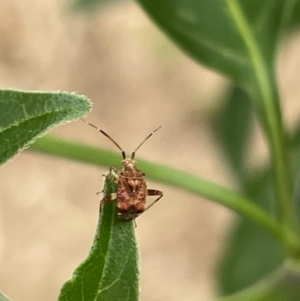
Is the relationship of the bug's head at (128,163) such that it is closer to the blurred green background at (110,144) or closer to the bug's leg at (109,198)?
the bug's leg at (109,198)

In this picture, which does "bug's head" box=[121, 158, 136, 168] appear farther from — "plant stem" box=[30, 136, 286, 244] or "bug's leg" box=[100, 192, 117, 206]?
"bug's leg" box=[100, 192, 117, 206]

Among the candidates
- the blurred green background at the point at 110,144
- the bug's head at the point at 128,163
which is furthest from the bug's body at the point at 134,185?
the blurred green background at the point at 110,144

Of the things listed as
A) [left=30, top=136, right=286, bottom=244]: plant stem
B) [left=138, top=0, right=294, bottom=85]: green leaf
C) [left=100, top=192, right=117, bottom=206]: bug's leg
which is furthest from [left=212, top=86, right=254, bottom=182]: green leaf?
[left=100, top=192, right=117, bottom=206]: bug's leg

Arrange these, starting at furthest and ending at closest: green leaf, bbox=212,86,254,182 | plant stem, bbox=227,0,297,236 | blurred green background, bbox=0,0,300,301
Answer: blurred green background, bbox=0,0,300,301 → green leaf, bbox=212,86,254,182 → plant stem, bbox=227,0,297,236

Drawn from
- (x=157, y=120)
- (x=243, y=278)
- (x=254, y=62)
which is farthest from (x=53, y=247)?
(x=254, y=62)

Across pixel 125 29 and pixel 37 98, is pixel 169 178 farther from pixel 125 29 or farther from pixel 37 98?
pixel 125 29
